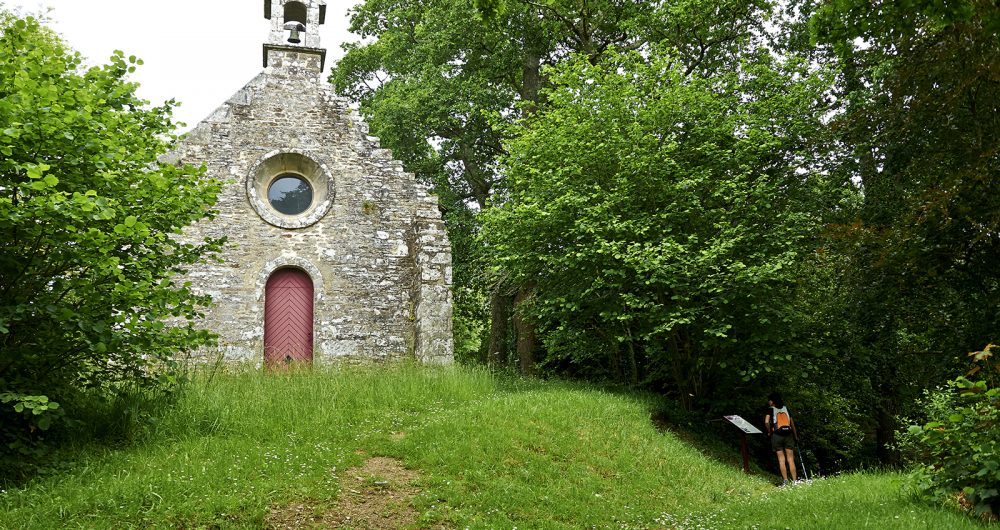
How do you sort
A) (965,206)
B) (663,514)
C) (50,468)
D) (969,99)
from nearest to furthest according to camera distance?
(50,468), (663,514), (965,206), (969,99)

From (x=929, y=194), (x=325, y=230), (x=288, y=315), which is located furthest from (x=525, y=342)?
(x=929, y=194)

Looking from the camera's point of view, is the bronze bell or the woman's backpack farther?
the bronze bell

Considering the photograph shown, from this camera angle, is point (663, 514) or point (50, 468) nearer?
point (50, 468)

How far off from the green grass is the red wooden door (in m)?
2.72

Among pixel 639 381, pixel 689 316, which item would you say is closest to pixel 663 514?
pixel 689 316

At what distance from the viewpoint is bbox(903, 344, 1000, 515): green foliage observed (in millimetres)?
6020

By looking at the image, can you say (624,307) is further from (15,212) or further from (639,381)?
(15,212)

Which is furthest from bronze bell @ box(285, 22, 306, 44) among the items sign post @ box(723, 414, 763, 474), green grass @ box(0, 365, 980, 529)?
sign post @ box(723, 414, 763, 474)

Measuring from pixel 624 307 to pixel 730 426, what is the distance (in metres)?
3.41

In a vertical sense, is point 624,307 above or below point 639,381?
above

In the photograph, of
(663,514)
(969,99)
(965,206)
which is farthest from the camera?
(969,99)

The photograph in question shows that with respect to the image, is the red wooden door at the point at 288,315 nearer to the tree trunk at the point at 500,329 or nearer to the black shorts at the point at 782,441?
the tree trunk at the point at 500,329

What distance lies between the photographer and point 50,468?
6.74m

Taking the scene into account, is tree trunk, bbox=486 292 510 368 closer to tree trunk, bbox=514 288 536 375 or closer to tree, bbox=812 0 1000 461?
tree trunk, bbox=514 288 536 375
